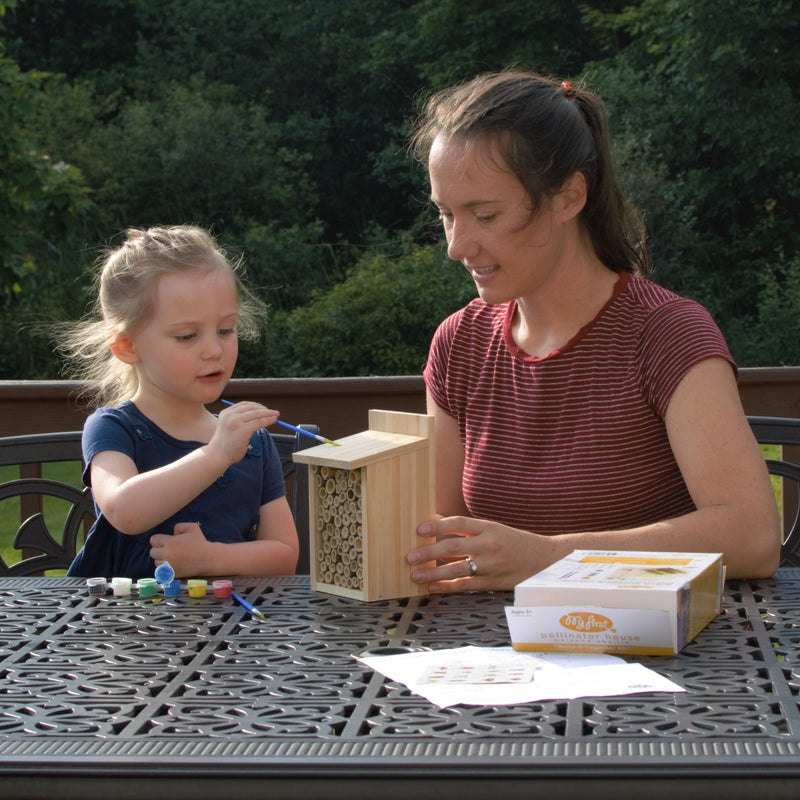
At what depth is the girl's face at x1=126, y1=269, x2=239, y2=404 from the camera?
6.08 ft

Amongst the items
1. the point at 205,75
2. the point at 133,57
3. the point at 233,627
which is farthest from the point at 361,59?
the point at 233,627

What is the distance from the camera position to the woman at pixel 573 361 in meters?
1.63

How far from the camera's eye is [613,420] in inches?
70.9

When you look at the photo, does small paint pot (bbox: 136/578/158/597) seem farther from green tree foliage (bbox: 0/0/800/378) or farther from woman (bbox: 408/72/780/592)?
green tree foliage (bbox: 0/0/800/378)

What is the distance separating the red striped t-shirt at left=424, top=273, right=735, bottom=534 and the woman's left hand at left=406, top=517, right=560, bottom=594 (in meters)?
0.34

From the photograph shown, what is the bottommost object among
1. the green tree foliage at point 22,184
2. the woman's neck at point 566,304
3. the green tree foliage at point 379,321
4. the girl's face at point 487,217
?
the green tree foliage at point 379,321

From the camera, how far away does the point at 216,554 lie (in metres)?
1.66

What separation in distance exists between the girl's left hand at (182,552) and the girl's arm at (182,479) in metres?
0.05

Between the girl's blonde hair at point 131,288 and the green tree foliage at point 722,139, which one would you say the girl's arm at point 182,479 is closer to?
the girl's blonde hair at point 131,288

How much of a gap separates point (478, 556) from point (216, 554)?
0.41 m

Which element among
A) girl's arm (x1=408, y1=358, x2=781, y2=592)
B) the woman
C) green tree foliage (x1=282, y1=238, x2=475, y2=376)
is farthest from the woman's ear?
green tree foliage (x1=282, y1=238, x2=475, y2=376)

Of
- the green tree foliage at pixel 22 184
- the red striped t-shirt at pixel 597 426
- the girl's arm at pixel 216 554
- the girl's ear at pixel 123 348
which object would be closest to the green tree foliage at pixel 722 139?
the green tree foliage at pixel 22 184

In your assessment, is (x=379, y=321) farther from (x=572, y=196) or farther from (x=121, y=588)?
(x=121, y=588)

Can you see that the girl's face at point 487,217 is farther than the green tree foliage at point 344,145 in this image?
No
